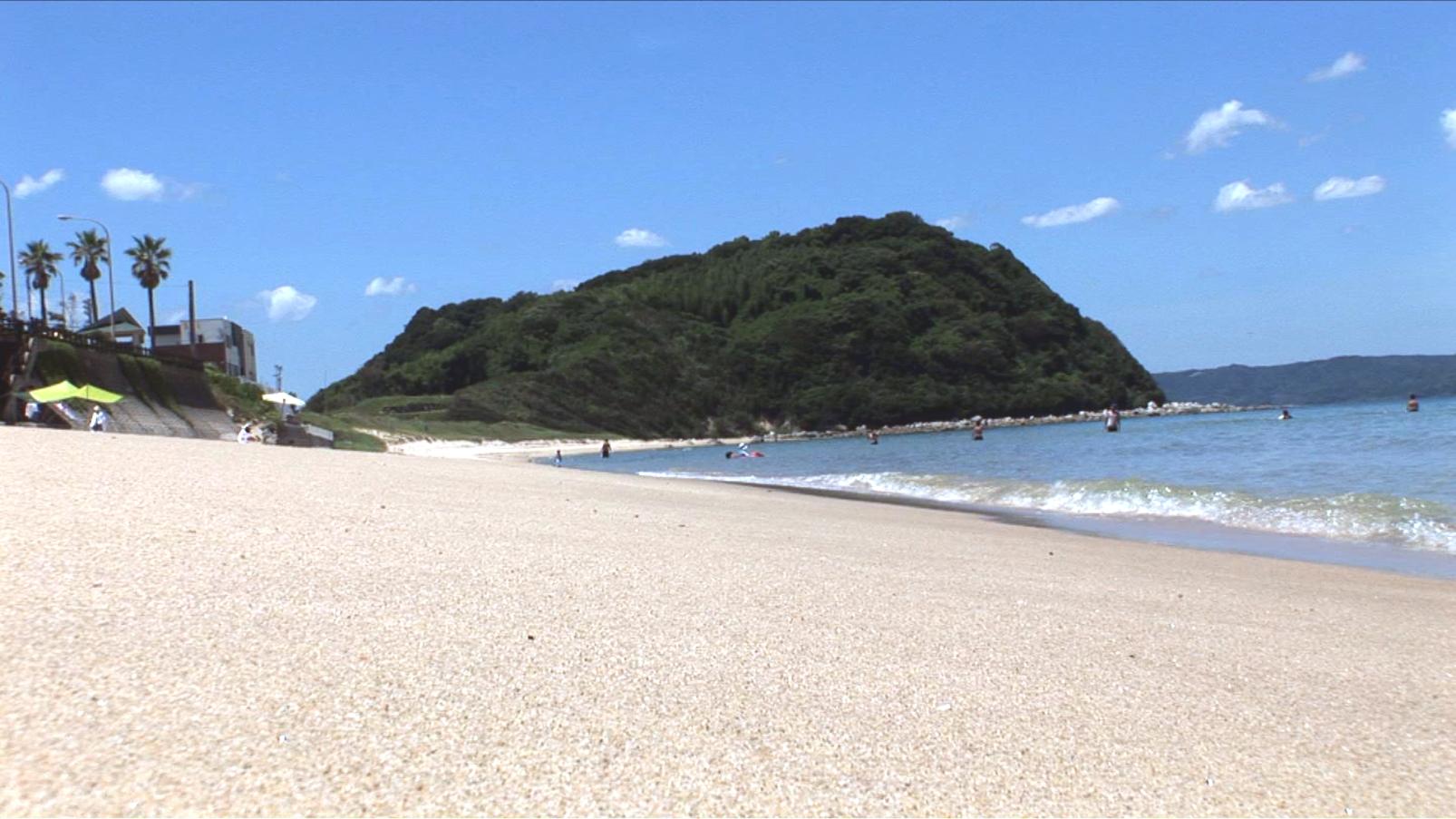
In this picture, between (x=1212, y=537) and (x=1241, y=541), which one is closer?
(x=1241, y=541)

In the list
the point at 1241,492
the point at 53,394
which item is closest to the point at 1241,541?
the point at 1241,492

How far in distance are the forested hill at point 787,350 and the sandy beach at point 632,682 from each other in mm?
111128

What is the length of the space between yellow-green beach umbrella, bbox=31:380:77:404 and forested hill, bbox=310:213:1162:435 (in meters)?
83.3

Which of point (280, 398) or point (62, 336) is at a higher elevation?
point (62, 336)

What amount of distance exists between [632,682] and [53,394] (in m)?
33.1

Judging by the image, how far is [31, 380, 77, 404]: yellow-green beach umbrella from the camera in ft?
102

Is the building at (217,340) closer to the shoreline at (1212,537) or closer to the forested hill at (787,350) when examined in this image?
the forested hill at (787,350)

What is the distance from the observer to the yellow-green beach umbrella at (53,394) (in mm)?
31078

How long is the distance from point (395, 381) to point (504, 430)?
47629mm

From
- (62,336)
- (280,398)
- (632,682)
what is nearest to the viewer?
(632,682)

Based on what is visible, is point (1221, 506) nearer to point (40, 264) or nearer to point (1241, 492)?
point (1241, 492)

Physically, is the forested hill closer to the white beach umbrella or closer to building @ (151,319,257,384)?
building @ (151,319,257,384)

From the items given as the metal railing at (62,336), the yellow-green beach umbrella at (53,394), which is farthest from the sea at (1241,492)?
the metal railing at (62,336)

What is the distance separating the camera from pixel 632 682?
13.8 ft
